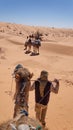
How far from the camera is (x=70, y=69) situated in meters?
20.1

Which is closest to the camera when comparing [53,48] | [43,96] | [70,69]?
[43,96]

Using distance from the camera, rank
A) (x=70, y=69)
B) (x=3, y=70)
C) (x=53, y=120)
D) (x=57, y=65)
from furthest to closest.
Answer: (x=57, y=65), (x=70, y=69), (x=3, y=70), (x=53, y=120)

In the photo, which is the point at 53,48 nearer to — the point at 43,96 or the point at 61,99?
the point at 61,99

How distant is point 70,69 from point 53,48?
11.6 m

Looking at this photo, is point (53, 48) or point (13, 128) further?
point (53, 48)

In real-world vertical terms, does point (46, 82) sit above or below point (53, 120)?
above

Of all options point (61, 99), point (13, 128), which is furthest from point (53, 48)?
point (13, 128)

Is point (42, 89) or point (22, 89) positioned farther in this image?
point (42, 89)

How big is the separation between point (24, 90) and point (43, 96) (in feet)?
2.34

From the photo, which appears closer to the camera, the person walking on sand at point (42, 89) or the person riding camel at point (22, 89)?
the person riding camel at point (22, 89)

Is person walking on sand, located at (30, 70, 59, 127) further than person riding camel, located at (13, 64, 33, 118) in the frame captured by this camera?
Yes

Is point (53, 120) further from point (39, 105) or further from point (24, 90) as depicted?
point (24, 90)

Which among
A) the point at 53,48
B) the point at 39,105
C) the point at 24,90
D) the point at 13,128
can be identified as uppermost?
the point at 13,128

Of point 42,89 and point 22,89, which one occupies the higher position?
point 22,89
